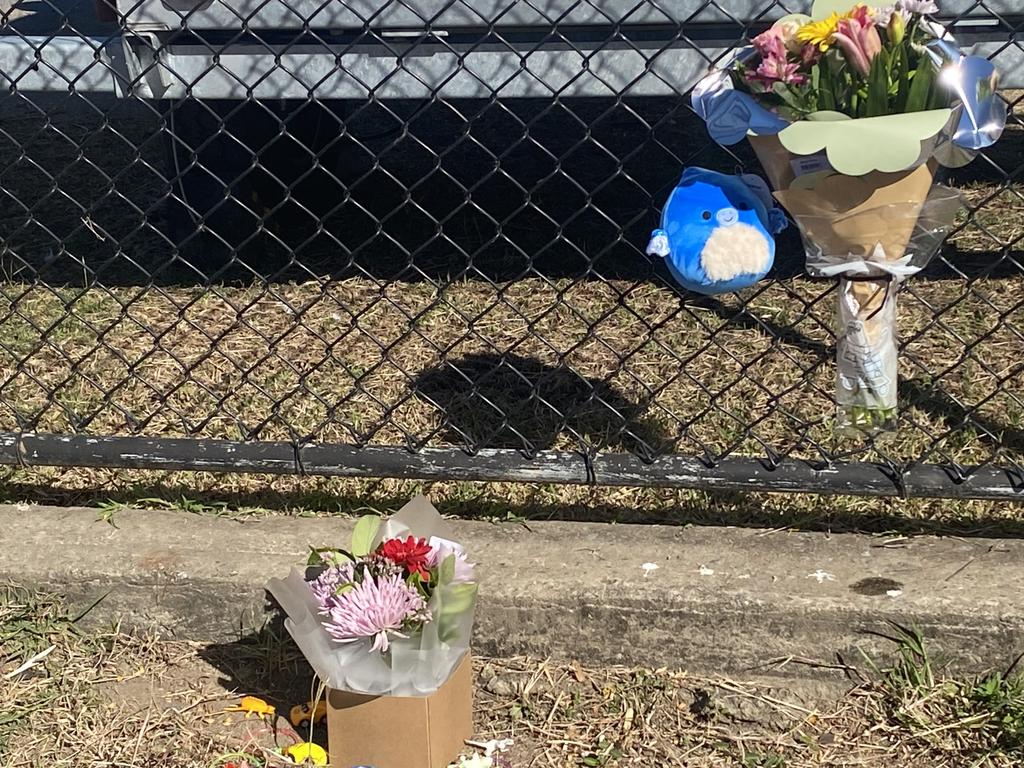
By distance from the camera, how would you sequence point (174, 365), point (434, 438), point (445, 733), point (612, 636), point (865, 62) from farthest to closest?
point (174, 365)
point (434, 438)
point (612, 636)
point (445, 733)
point (865, 62)

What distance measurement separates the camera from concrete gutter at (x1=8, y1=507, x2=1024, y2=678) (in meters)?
2.31

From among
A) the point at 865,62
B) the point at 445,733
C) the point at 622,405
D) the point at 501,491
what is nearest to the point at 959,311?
the point at 622,405

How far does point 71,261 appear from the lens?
4527mm

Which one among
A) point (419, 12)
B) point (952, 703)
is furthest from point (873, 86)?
point (419, 12)

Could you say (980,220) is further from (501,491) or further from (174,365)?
(174,365)

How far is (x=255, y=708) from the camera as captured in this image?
2367 millimetres

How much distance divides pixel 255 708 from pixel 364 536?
0.45m

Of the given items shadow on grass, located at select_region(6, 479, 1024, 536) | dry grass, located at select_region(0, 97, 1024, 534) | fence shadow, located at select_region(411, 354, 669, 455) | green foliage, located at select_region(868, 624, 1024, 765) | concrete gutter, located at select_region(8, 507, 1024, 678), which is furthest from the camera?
fence shadow, located at select_region(411, 354, 669, 455)

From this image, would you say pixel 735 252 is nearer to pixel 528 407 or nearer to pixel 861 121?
pixel 861 121

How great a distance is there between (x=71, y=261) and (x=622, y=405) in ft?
7.99

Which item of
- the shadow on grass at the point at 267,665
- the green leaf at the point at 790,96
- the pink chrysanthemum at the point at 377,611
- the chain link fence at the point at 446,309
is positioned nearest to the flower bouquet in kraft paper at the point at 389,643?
the pink chrysanthemum at the point at 377,611

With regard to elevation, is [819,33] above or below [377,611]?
above

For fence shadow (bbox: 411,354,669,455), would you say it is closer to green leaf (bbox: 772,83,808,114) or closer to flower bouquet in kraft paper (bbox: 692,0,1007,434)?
flower bouquet in kraft paper (bbox: 692,0,1007,434)

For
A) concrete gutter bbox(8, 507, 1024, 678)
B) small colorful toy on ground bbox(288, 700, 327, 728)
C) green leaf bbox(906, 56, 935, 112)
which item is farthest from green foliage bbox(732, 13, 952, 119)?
small colorful toy on ground bbox(288, 700, 327, 728)
